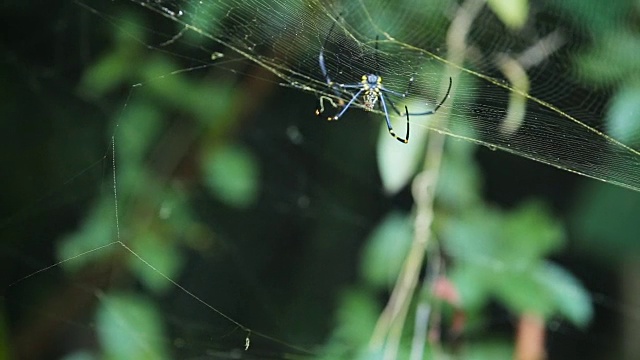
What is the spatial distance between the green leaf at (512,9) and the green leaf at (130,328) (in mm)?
907

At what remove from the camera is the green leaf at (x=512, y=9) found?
3.71 feet

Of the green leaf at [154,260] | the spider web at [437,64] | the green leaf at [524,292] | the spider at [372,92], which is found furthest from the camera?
the green leaf at [154,260]

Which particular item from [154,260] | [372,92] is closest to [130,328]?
[154,260]

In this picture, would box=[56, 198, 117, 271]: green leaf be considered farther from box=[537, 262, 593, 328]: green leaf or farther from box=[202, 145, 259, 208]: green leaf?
box=[537, 262, 593, 328]: green leaf

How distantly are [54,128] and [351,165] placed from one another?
2.19 ft

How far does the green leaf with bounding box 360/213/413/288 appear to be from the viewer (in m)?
1.38

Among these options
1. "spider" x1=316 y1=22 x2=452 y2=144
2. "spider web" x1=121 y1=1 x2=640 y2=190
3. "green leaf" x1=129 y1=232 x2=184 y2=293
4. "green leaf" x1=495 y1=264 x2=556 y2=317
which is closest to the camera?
"spider web" x1=121 y1=1 x2=640 y2=190

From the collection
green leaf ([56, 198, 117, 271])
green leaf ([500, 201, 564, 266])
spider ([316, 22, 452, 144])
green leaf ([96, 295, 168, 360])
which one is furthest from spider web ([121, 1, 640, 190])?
green leaf ([96, 295, 168, 360])

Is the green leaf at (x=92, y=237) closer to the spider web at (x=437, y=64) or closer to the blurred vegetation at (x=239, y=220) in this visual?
the blurred vegetation at (x=239, y=220)

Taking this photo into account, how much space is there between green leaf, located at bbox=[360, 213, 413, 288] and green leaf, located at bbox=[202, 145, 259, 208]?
0.29 m

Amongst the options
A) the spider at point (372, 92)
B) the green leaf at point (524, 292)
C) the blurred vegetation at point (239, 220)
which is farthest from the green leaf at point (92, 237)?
the green leaf at point (524, 292)

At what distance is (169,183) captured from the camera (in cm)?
152

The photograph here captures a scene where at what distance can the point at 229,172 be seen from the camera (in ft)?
4.76

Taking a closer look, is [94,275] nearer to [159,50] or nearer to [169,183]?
[169,183]
